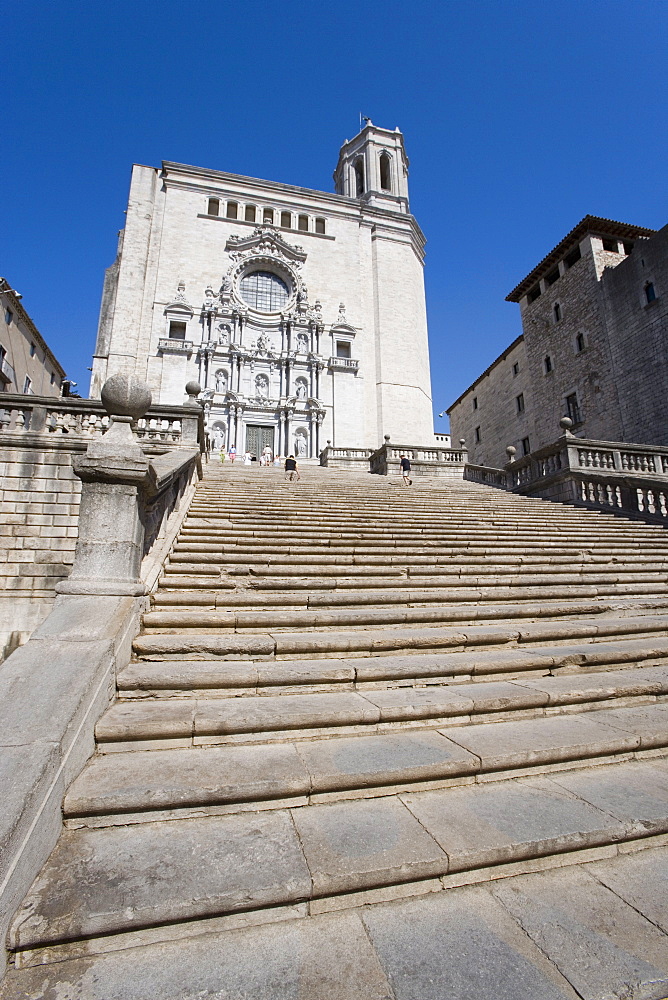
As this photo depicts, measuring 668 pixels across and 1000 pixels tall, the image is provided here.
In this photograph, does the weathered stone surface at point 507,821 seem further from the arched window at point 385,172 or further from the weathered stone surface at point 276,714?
the arched window at point 385,172

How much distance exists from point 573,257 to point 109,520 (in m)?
31.7

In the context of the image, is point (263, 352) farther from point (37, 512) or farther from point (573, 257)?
point (573, 257)

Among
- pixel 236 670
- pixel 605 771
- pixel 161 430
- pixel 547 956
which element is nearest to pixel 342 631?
pixel 236 670

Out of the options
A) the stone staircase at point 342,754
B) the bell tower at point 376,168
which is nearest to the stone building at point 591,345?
the bell tower at point 376,168

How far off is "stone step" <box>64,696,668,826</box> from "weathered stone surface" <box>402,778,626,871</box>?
13 cm

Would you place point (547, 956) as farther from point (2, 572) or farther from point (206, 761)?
point (2, 572)

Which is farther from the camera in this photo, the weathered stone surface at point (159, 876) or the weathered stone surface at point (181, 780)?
the weathered stone surface at point (181, 780)

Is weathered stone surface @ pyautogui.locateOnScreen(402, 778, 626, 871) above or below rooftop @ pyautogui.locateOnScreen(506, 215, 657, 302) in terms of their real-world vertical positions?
below

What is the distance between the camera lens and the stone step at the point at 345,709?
9.59ft

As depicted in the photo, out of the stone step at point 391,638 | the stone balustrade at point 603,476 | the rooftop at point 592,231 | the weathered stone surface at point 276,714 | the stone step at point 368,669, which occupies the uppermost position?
the rooftop at point 592,231

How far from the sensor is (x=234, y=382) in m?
25.8

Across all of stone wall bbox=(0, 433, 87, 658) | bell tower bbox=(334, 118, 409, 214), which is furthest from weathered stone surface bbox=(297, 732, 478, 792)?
bell tower bbox=(334, 118, 409, 214)

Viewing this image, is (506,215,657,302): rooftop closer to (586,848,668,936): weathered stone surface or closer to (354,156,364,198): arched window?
(354,156,364,198): arched window

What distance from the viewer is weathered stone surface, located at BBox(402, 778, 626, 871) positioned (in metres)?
2.10
